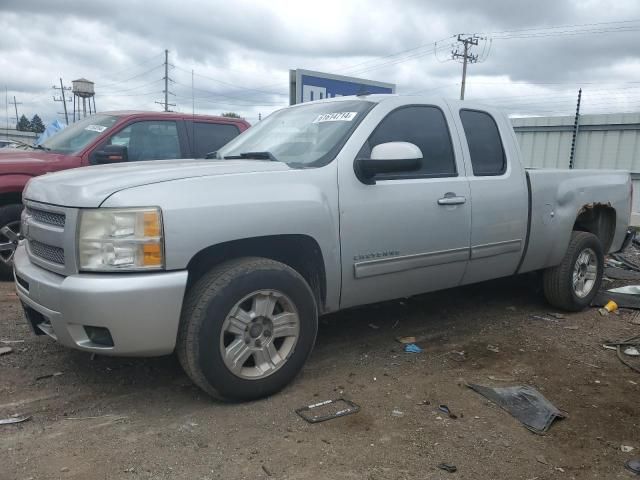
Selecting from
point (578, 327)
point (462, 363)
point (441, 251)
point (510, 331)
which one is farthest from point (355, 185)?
point (578, 327)

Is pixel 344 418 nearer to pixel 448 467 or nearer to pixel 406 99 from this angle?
pixel 448 467

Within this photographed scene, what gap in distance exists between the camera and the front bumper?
2838mm

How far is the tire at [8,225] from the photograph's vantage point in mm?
5777

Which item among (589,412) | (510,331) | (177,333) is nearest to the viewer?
(177,333)

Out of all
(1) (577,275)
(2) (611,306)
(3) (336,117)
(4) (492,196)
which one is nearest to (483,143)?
(4) (492,196)

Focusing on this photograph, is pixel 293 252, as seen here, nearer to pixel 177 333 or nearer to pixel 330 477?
pixel 177 333

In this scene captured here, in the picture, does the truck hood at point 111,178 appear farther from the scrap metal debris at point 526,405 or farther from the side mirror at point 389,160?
the scrap metal debris at point 526,405

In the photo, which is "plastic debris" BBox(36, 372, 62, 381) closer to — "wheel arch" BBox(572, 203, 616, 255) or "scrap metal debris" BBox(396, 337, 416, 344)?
"scrap metal debris" BBox(396, 337, 416, 344)

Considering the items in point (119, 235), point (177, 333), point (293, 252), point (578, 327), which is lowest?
point (578, 327)

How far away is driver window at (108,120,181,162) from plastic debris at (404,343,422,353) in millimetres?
3746

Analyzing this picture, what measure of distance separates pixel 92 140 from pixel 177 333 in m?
4.00

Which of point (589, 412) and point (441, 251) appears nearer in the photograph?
point (589, 412)

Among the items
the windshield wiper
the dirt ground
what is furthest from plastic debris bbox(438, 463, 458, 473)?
the windshield wiper

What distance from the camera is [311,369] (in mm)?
3912
